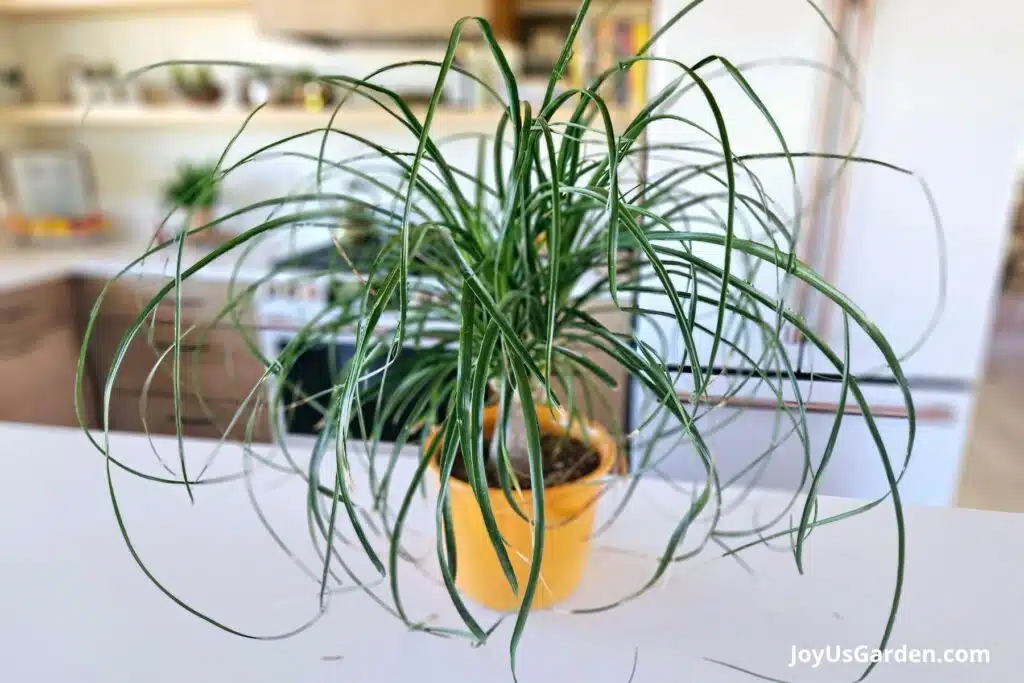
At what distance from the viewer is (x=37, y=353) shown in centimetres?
198

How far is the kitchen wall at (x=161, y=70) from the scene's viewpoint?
91.8 inches

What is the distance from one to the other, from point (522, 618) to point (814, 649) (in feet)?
0.93

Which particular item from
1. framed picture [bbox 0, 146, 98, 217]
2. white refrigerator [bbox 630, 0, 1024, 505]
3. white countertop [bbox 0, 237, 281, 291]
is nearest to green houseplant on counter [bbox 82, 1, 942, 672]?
white refrigerator [bbox 630, 0, 1024, 505]

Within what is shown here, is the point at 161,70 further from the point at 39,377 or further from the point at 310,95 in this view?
the point at 39,377

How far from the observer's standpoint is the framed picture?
2375 mm

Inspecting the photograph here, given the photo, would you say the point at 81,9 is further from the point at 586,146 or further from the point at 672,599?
the point at 672,599

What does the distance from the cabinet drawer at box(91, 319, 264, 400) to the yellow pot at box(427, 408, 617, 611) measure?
19 centimetres

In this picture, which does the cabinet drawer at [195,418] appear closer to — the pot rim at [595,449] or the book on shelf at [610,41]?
the pot rim at [595,449]

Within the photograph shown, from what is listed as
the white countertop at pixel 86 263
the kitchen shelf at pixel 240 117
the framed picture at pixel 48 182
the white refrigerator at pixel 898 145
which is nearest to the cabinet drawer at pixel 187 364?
the white countertop at pixel 86 263

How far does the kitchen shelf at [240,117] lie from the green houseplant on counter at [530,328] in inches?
59.0

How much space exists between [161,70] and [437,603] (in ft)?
8.32

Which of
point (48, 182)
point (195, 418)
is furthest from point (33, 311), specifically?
point (195, 418)

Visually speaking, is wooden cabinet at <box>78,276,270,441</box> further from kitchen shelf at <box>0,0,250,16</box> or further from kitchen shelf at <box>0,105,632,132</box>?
kitchen shelf at <box>0,0,250,16</box>

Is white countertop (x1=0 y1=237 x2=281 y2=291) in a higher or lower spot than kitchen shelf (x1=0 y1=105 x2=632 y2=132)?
lower
